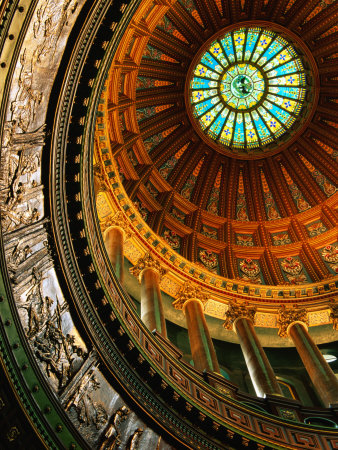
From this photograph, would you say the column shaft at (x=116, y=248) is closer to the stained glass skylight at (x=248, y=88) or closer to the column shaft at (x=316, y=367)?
the column shaft at (x=316, y=367)

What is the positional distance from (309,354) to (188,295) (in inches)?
174

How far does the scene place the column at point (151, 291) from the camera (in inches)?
515

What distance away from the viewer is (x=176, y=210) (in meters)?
21.0

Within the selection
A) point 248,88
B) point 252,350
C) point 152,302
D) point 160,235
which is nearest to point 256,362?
point 252,350

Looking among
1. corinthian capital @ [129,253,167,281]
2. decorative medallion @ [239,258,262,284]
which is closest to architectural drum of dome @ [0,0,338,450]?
corinthian capital @ [129,253,167,281]

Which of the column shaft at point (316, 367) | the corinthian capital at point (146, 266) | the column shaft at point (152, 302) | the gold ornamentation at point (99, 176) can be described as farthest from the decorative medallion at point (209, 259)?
the gold ornamentation at point (99, 176)

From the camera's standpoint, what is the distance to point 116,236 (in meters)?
15.6

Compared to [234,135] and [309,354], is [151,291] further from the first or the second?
[234,135]

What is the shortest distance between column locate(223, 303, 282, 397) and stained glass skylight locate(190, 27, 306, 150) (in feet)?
32.9

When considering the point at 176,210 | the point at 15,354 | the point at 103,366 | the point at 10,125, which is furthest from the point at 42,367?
the point at 176,210

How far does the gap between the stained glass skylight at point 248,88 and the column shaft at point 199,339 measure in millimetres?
10488

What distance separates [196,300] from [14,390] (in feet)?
34.0

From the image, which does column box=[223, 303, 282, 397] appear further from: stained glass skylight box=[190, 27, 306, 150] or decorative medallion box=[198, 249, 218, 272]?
stained glass skylight box=[190, 27, 306, 150]

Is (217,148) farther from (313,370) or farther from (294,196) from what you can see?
(313,370)
